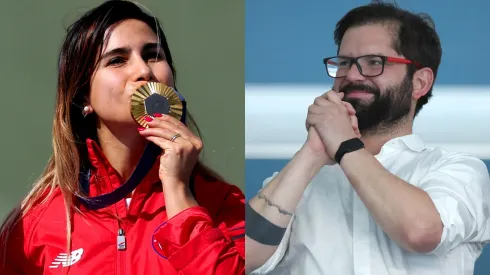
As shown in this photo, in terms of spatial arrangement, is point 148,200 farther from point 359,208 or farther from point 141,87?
point 359,208

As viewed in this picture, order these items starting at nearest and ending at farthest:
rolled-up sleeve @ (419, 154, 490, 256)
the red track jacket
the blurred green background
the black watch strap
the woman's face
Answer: rolled-up sleeve @ (419, 154, 490, 256) → the black watch strap → the red track jacket → the woman's face → the blurred green background

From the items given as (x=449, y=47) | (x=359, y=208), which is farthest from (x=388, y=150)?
(x=449, y=47)

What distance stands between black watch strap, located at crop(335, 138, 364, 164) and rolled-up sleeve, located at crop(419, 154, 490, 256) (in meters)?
0.18

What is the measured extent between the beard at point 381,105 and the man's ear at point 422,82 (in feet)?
0.04

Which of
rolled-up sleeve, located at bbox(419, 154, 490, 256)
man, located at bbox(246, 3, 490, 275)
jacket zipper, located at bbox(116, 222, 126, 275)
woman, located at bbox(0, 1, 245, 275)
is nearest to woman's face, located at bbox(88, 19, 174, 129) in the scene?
woman, located at bbox(0, 1, 245, 275)

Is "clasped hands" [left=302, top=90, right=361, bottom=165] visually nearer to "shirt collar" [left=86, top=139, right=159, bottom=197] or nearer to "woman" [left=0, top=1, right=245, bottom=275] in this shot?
"woman" [left=0, top=1, right=245, bottom=275]

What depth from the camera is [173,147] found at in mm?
2426

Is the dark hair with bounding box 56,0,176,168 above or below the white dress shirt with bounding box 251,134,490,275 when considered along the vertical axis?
above

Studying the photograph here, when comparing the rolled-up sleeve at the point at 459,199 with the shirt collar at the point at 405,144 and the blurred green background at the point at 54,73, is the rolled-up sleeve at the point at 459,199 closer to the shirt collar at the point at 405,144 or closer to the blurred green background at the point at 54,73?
the shirt collar at the point at 405,144

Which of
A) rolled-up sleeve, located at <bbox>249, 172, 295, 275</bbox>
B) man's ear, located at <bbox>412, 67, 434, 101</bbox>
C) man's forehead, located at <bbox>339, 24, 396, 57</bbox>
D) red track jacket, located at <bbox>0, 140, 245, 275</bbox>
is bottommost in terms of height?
red track jacket, located at <bbox>0, 140, 245, 275</bbox>

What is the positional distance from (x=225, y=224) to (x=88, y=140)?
52cm

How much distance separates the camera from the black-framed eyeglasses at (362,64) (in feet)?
6.79

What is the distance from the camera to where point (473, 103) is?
2.08 meters

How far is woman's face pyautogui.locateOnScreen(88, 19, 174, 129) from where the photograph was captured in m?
2.52
